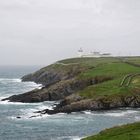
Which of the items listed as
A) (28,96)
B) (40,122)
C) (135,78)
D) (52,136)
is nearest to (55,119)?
(40,122)

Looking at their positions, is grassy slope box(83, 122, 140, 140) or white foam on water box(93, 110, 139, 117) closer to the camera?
grassy slope box(83, 122, 140, 140)

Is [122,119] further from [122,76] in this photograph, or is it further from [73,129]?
[122,76]

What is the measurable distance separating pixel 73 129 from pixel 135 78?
66445 millimetres

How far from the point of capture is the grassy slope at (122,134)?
231 ft

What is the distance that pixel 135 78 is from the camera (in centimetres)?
15550

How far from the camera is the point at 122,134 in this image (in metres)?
73.8

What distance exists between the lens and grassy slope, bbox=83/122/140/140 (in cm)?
7038

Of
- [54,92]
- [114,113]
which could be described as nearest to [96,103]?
[114,113]

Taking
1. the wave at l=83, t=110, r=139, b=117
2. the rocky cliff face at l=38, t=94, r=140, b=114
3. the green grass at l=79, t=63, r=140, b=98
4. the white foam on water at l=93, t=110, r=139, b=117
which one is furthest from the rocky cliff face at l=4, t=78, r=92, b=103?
the white foam on water at l=93, t=110, r=139, b=117

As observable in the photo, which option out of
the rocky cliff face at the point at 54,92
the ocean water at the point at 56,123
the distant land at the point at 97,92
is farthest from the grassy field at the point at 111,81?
the ocean water at the point at 56,123

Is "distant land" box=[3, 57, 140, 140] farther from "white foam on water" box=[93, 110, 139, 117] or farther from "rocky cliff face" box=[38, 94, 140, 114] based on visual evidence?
"white foam on water" box=[93, 110, 139, 117]

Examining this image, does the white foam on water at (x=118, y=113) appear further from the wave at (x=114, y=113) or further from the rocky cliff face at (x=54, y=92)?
the rocky cliff face at (x=54, y=92)

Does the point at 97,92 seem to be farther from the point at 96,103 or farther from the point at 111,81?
the point at 111,81

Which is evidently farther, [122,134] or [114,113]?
[114,113]
